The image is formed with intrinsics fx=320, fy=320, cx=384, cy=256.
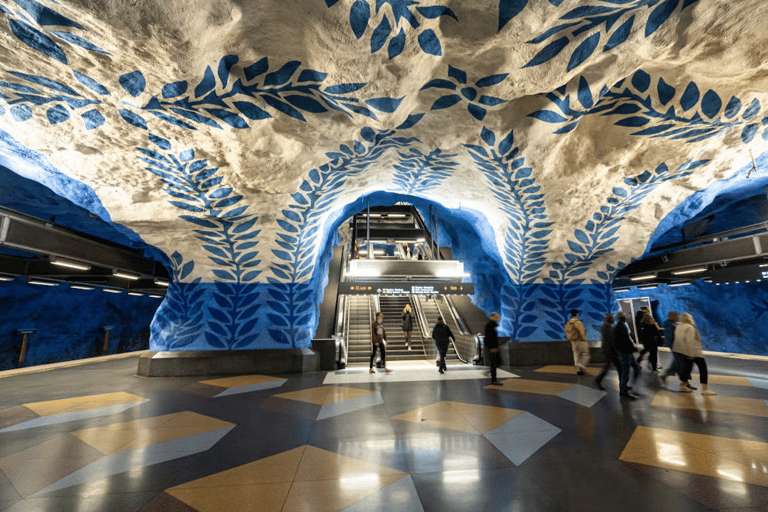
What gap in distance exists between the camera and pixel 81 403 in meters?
4.89

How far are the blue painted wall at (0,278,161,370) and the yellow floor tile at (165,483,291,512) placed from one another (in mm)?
17351

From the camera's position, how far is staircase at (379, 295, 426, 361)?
10.6 metres

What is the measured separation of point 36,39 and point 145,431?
14.4 ft

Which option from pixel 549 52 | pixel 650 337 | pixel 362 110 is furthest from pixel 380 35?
pixel 650 337

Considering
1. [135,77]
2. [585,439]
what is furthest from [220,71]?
[585,439]

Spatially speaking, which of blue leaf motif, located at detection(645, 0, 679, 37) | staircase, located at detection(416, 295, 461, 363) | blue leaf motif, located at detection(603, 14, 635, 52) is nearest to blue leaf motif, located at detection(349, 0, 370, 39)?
blue leaf motif, located at detection(603, 14, 635, 52)

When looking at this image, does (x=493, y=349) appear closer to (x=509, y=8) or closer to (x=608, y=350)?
(x=608, y=350)

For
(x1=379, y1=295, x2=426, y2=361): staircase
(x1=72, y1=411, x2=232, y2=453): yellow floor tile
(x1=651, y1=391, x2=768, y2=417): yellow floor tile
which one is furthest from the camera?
(x1=379, y1=295, x2=426, y2=361): staircase

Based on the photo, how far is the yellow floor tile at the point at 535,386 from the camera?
213 inches

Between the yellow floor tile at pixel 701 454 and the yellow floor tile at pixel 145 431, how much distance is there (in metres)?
4.29

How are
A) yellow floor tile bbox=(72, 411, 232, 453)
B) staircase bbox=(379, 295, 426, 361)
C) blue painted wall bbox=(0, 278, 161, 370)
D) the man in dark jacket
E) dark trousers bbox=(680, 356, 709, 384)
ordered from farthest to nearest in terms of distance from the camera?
1. blue painted wall bbox=(0, 278, 161, 370)
2. staircase bbox=(379, 295, 426, 361)
3. the man in dark jacket
4. dark trousers bbox=(680, 356, 709, 384)
5. yellow floor tile bbox=(72, 411, 232, 453)

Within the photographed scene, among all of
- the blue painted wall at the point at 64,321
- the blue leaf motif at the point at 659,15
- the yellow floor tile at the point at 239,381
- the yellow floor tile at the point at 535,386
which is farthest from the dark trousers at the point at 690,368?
the blue painted wall at the point at 64,321

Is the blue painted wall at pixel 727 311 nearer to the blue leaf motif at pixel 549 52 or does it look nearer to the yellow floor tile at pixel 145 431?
the blue leaf motif at pixel 549 52

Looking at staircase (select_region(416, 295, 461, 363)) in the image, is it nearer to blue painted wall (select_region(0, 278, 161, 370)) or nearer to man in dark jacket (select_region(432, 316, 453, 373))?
man in dark jacket (select_region(432, 316, 453, 373))
